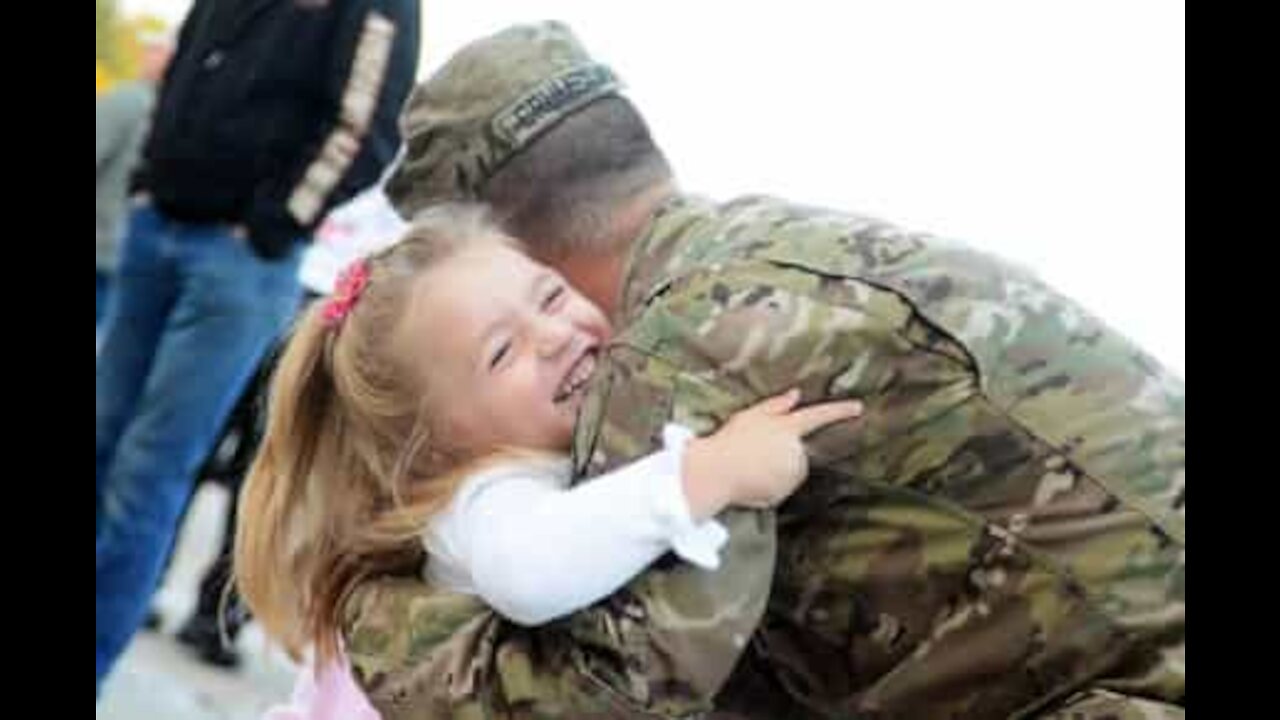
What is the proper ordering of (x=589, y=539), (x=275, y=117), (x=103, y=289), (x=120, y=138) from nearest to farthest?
1. (x=589, y=539)
2. (x=275, y=117)
3. (x=120, y=138)
4. (x=103, y=289)

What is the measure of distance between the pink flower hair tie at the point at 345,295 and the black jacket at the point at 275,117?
0.81m

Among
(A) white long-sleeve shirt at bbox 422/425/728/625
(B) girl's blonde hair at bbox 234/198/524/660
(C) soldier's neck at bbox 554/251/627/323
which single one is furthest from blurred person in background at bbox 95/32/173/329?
(A) white long-sleeve shirt at bbox 422/425/728/625

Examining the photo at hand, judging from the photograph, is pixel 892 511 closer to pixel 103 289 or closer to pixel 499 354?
pixel 499 354

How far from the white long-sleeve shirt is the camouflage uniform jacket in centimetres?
1

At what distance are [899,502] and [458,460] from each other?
12.5 inches

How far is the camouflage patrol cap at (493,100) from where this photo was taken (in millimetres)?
1290

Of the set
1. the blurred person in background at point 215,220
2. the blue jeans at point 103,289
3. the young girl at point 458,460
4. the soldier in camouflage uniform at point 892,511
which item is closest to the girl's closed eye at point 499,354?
the young girl at point 458,460

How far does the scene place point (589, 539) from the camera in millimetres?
1045

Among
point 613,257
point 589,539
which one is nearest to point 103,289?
point 613,257

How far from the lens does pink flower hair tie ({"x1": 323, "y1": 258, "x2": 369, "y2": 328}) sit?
1.30 m

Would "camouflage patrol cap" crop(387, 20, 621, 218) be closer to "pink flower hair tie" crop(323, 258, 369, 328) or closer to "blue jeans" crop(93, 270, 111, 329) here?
"pink flower hair tie" crop(323, 258, 369, 328)

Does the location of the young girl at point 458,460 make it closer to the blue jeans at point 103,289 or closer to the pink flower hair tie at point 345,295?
the pink flower hair tie at point 345,295

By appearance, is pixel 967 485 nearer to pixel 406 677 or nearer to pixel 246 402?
pixel 406 677
